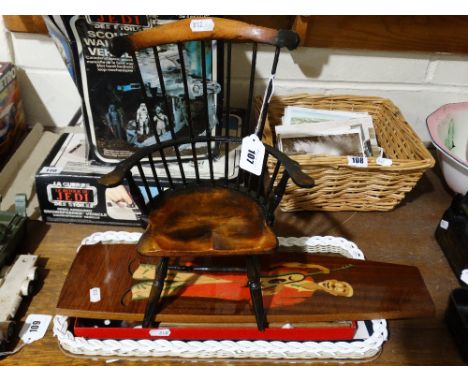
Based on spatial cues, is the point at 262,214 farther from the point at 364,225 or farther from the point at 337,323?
the point at 364,225

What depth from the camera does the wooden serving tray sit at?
1.11 metres

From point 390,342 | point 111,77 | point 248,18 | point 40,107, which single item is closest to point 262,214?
point 390,342

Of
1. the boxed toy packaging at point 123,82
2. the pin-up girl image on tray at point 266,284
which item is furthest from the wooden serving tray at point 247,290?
the boxed toy packaging at point 123,82

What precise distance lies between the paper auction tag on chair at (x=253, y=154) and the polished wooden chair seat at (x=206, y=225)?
9cm

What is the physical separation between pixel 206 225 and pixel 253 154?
0.19 metres

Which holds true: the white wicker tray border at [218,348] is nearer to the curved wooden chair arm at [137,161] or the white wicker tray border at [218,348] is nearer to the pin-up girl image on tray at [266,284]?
the pin-up girl image on tray at [266,284]

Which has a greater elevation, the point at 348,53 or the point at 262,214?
the point at 348,53

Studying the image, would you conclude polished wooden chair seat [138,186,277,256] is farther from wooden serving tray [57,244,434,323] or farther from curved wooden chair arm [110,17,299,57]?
curved wooden chair arm [110,17,299,57]

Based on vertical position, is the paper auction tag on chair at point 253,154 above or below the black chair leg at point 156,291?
above

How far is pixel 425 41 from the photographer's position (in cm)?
151

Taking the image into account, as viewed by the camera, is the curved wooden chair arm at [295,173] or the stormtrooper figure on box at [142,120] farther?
the stormtrooper figure on box at [142,120]

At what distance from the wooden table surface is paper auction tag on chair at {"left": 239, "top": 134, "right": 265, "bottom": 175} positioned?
33 cm

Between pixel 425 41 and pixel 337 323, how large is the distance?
0.95 metres

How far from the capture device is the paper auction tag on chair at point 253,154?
1079mm
